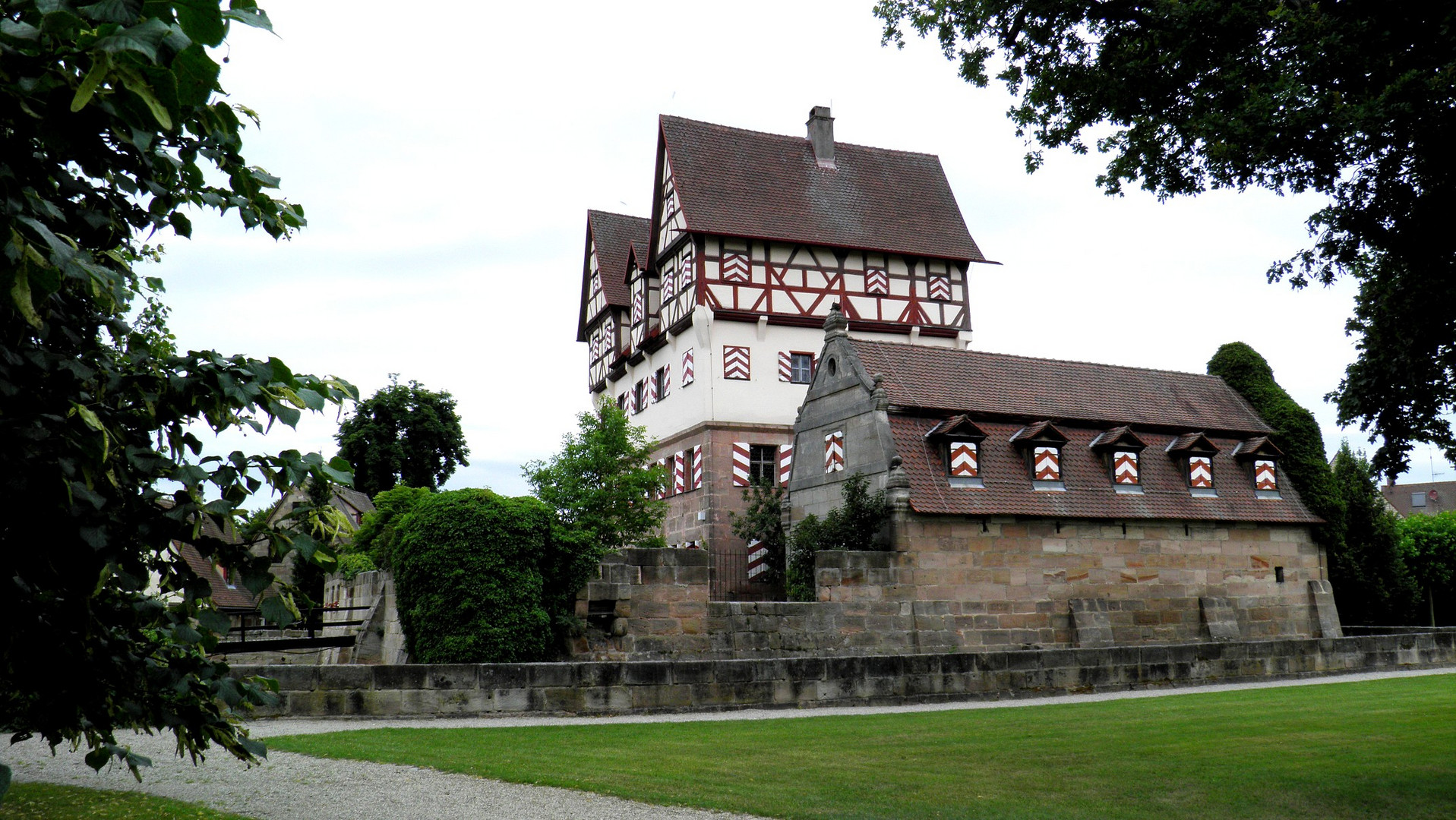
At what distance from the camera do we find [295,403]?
371cm

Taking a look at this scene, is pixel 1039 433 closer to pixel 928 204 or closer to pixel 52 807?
pixel 928 204

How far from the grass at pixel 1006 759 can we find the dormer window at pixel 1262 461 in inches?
430

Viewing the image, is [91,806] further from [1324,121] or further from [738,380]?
[738,380]

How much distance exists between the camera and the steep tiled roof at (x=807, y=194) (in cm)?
3038

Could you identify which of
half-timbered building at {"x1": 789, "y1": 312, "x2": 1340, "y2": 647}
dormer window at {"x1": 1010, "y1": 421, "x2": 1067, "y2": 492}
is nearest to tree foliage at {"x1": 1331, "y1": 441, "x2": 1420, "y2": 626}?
half-timbered building at {"x1": 789, "y1": 312, "x2": 1340, "y2": 647}

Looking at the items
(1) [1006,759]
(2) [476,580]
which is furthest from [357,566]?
(1) [1006,759]

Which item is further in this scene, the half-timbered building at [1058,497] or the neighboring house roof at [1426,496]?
the neighboring house roof at [1426,496]

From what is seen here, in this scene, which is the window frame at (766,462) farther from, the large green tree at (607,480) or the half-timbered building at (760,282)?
the large green tree at (607,480)

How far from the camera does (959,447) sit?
21.5 m

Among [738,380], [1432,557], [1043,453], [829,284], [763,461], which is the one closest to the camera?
[1043,453]

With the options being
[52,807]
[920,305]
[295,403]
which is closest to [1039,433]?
[920,305]

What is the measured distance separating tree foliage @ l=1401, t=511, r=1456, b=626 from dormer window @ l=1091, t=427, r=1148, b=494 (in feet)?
58.3

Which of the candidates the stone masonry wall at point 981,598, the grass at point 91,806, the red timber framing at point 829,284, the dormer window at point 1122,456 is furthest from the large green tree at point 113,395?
the red timber framing at point 829,284

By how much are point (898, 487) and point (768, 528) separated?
491cm
